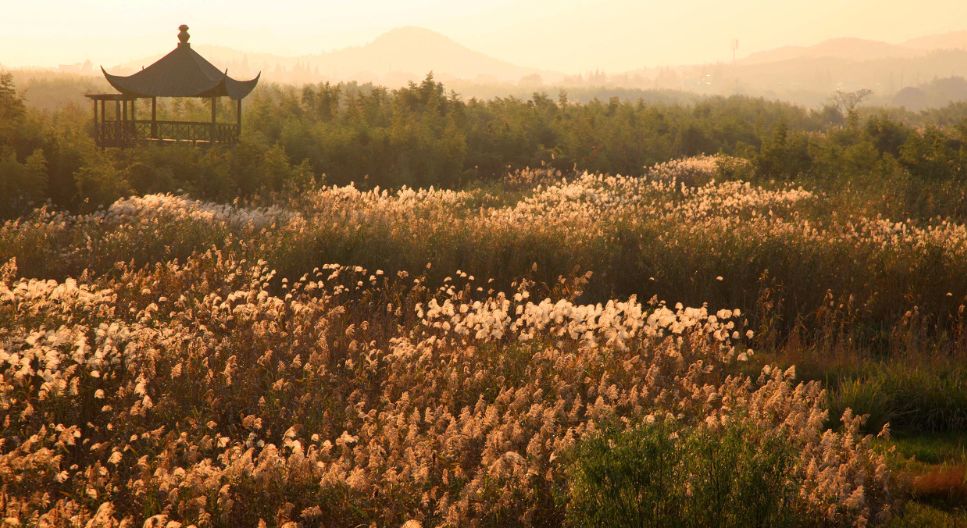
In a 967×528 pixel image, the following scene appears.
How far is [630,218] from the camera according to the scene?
14.8 metres

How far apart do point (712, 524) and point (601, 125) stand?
104ft

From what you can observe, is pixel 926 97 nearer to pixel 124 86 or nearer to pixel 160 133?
pixel 160 133

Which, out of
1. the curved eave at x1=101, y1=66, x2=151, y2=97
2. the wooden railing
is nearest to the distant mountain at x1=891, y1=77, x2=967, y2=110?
the wooden railing

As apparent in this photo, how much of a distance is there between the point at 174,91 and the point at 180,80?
1.80ft

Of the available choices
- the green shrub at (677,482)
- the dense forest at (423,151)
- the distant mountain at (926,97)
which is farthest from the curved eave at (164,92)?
the distant mountain at (926,97)

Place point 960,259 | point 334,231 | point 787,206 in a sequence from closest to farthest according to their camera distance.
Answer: point 960,259
point 334,231
point 787,206

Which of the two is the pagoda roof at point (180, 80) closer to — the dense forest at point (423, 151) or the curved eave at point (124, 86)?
the curved eave at point (124, 86)

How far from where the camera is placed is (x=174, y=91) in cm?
2244

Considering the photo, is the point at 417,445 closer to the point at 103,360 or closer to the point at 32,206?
the point at 103,360

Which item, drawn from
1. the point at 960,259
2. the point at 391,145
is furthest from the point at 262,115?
the point at 960,259

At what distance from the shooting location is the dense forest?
16308 millimetres

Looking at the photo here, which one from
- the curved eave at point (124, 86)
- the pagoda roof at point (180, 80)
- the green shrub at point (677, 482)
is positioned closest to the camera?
the green shrub at point (677, 482)

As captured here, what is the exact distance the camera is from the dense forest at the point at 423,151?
16308 mm

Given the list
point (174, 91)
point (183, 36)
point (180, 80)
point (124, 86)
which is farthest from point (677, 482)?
point (183, 36)
